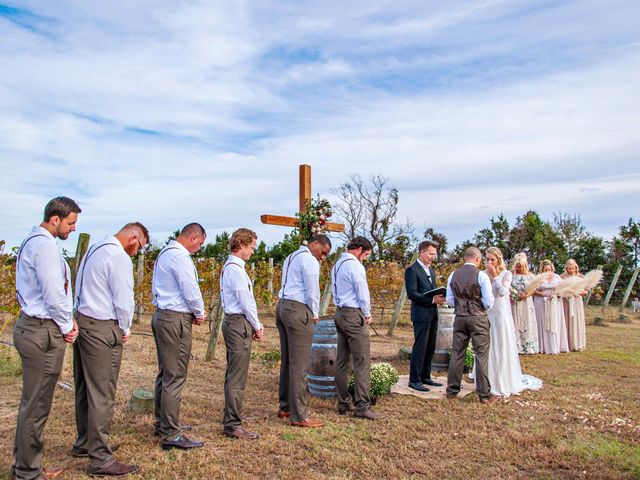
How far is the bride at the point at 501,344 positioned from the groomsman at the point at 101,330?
170 inches

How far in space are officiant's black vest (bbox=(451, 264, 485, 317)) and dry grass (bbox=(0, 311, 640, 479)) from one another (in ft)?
3.30

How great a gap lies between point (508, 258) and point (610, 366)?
17500 mm

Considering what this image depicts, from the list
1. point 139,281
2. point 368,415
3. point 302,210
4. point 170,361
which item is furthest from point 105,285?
point 139,281

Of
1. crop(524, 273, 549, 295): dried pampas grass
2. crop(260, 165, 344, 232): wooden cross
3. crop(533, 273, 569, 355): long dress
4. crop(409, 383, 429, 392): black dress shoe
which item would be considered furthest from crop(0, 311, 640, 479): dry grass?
crop(533, 273, 569, 355): long dress

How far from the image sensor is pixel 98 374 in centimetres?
416

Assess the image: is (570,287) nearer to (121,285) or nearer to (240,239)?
(240,239)

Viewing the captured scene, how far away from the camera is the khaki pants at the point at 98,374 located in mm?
4129

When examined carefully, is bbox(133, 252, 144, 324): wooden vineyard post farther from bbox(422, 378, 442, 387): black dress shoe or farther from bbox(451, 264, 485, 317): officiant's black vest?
bbox(451, 264, 485, 317): officiant's black vest

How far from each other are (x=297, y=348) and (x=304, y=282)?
61 centimetres

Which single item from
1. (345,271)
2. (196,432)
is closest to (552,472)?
(345,271)

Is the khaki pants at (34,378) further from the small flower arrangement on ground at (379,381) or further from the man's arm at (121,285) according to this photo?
the small flower arrangement on ground at (379,381)

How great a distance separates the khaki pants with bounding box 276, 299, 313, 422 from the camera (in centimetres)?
546

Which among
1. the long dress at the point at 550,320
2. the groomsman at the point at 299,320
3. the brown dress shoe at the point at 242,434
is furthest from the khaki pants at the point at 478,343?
the long dress at the point at 550,320

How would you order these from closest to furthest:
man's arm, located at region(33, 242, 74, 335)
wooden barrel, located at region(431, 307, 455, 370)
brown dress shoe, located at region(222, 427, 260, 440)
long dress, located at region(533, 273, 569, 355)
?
1. man's arm, located at region(33, 242, 74, 335)
2. brown dress shoe, located at region(222, 427, 260, 440)
3. wooden barrel, located at region(431, 307, 455, 370)
4. long dress, located at region(533, 273, 569, 355)
